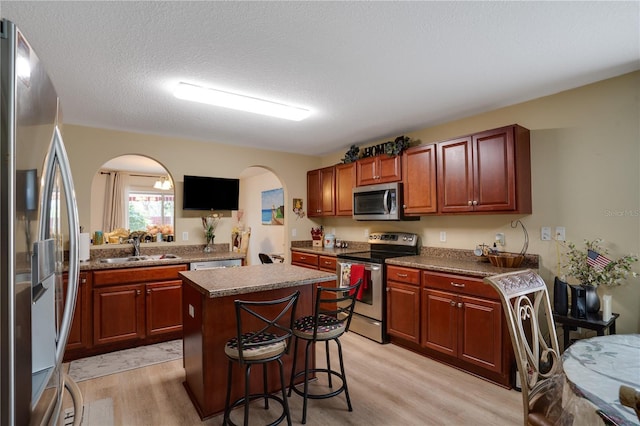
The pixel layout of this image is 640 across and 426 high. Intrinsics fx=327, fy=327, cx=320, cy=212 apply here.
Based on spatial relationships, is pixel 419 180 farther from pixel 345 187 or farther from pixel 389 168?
pixel 345 187

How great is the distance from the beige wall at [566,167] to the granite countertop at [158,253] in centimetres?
51

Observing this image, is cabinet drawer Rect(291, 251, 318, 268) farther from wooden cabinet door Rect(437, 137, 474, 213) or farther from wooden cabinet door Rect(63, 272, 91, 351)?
wooden cabinet door Rect(63, 272, 91, 351)

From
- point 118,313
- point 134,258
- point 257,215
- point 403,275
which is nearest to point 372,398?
point 403,275

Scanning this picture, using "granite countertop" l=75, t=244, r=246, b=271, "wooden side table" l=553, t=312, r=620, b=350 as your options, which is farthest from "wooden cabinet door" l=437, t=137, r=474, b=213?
"granite countertop" l=75, t=244, r=246, b=271

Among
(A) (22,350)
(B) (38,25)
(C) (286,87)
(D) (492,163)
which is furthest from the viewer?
(D) (492,163)

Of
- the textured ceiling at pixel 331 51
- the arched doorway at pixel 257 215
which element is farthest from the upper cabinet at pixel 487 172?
the arched doorway at pixel 257 215

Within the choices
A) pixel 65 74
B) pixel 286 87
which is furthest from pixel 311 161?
pixel 65 74

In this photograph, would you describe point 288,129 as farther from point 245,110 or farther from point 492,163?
point 492,163

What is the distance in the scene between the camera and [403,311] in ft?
10.9

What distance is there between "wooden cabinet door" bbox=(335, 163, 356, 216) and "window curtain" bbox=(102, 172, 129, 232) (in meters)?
5.68

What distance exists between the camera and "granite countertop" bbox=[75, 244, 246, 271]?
10.8 feet

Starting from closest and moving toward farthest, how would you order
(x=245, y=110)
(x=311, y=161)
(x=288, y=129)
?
(x=245, y=110) < (x=288, y=129) < (x=311, y=161)

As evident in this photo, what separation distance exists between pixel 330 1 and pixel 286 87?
112 cm

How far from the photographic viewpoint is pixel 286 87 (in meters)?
2.69
